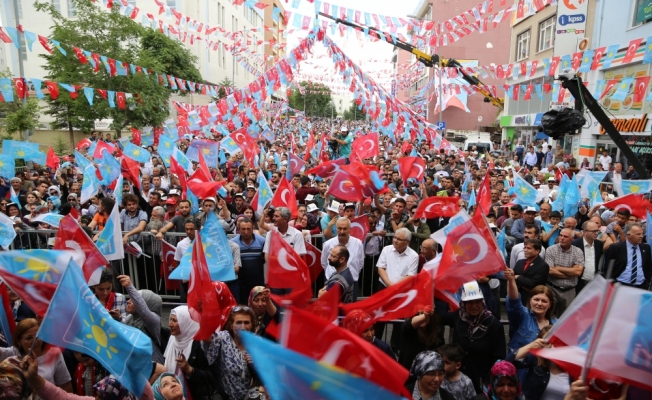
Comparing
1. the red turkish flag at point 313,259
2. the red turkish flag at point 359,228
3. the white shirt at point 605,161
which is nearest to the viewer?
the red turkish flag at point 313,259

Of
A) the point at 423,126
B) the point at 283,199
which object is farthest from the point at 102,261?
the point at 423,126

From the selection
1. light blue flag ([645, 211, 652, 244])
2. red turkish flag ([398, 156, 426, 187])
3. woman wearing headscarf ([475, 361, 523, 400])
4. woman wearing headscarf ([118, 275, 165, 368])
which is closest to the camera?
woman wearing headscarf ([475, 361, 523, 400])

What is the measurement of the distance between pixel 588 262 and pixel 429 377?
3755 mm

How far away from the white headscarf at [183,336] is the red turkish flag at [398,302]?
1.19 metres

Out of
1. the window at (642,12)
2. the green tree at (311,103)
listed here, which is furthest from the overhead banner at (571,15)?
the green tree at (311,103)

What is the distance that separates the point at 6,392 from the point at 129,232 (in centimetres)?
398

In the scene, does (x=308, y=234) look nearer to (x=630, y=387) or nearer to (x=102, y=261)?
(x=102, y=261)

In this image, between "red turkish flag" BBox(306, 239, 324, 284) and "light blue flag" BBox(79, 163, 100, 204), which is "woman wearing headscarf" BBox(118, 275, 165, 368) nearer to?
"red turkish flag" BBox(306, 239, 324, 284)

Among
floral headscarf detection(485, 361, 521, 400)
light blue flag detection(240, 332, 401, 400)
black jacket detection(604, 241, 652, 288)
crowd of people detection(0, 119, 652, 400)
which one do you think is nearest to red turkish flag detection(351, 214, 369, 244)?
crowd of people detection(0, 119, 652, 400)

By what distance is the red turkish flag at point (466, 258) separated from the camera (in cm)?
423

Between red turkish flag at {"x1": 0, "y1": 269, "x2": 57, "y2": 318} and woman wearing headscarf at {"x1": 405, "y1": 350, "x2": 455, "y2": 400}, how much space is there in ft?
8.99

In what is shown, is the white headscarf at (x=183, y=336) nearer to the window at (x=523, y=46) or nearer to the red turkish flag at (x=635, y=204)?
the red turkish flag at (x=635, y=204)

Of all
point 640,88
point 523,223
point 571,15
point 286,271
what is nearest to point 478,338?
point 286,271

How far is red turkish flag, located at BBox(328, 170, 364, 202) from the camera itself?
7.87 meters
